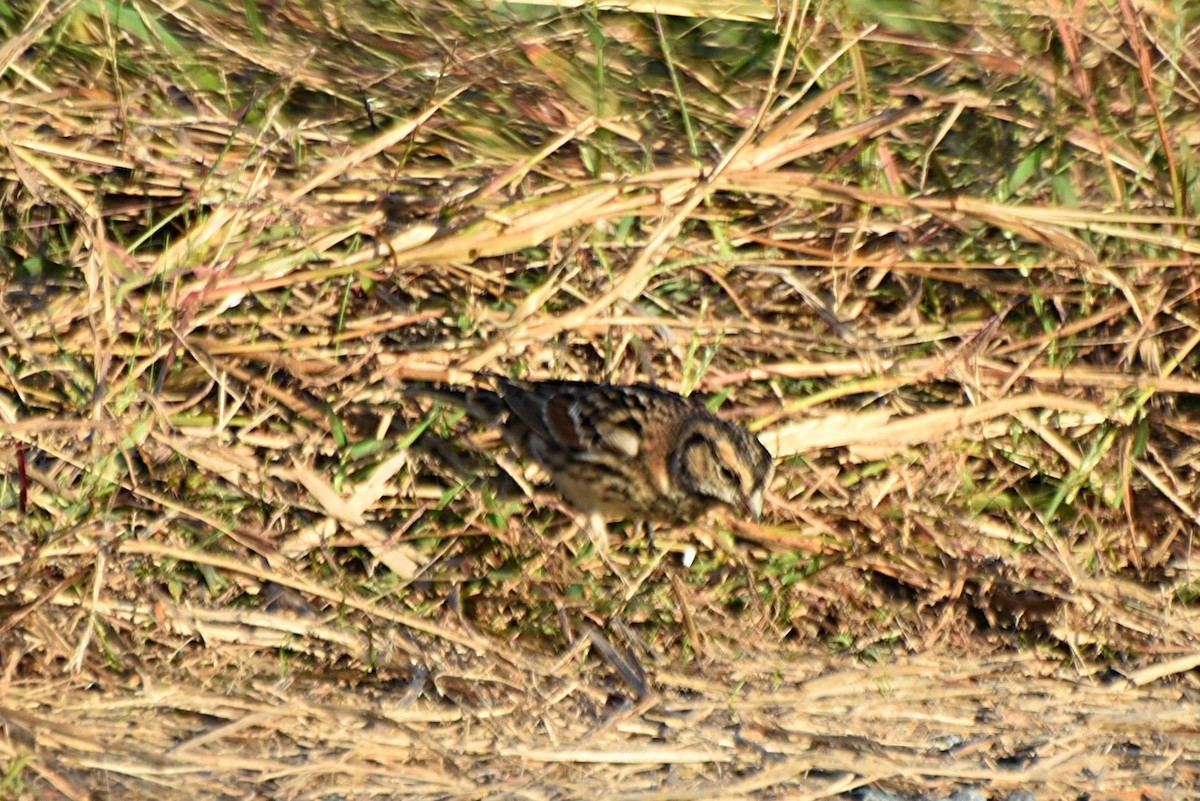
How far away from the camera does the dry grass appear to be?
403 cm

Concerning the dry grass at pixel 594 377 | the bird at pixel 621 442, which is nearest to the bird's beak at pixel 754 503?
the bird at pixel 621 442

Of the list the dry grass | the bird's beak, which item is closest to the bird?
the bird's beak

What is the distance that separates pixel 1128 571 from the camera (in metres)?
4.86

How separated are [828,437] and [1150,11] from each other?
158cm

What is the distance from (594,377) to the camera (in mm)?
4660

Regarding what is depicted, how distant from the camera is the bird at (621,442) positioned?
14.0ft

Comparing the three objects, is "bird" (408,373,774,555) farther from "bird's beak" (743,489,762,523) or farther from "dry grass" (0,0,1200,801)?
"dry grass" (0,0,1200,801)

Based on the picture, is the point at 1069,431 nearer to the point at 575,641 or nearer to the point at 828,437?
the point at 828,437

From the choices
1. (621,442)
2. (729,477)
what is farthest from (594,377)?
(729,477)

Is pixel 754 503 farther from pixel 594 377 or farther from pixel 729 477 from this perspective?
pixel 594 377

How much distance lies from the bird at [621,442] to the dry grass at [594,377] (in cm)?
13

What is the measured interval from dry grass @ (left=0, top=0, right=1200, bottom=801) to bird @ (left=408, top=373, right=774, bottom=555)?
0.13 metres

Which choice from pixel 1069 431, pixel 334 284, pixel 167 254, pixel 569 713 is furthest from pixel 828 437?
pixel 167 254

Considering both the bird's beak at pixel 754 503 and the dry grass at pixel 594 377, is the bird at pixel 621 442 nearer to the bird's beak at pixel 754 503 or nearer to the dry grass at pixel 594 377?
the bird's beak at pixel 754 503
